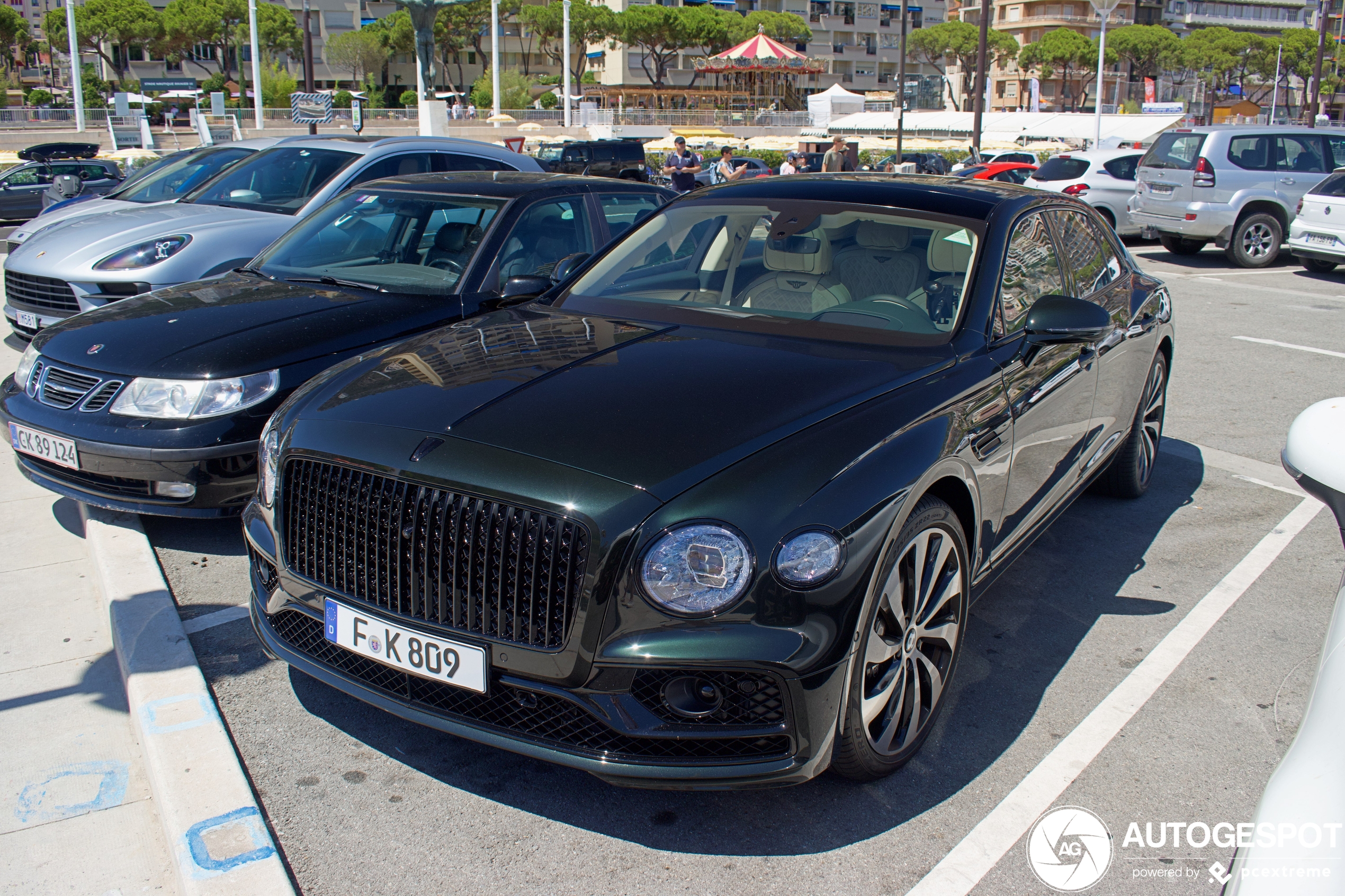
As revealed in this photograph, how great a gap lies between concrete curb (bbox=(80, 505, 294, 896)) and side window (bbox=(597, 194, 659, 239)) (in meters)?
3.08

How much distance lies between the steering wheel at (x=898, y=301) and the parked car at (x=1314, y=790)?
1791 millimetres

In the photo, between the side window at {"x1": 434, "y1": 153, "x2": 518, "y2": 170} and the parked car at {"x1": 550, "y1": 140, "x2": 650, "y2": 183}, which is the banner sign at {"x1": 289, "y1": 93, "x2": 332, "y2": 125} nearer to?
the parked car at {"x1": 550, "y1": 140, "x2": 650, "y2": 183}

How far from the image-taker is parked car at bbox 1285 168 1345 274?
1307cm

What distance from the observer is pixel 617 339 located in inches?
135

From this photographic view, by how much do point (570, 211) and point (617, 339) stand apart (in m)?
2.63

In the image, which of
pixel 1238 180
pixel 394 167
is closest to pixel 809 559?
pixel 394 167

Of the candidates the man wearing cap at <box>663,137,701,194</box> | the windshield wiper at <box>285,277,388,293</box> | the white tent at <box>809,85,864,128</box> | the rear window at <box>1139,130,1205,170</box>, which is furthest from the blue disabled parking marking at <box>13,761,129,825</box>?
the white tent at <box>809,85,864,128</box>

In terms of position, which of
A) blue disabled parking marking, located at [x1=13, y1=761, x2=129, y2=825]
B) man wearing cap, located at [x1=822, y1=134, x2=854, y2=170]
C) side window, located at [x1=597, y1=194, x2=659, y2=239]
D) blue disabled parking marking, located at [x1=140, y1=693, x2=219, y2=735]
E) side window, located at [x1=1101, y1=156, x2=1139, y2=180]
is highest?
man wearing cap, located at [x1=822, y1=134, x2=854, y2=170]

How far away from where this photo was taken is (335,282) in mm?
5266

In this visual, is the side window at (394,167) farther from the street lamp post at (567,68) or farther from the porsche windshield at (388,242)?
the street lamp post at (567,68)

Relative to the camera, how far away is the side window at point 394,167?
25.0 ft

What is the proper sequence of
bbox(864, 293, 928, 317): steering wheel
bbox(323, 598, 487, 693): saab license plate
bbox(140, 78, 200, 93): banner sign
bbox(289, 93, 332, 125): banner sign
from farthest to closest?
bbox(140, 78, 200, 93): banner sign, bbox(289, 93, 332, 125): banner sign, bbox(864, 293, 928, 317): steering wheel, bbox(323, 598, 487, 693): saab license plate

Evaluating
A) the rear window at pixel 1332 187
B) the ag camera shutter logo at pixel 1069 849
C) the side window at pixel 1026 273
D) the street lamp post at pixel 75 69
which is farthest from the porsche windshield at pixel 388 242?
the street lamp post at pixel 75 69

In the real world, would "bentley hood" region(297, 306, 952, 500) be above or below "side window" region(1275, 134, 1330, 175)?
below
